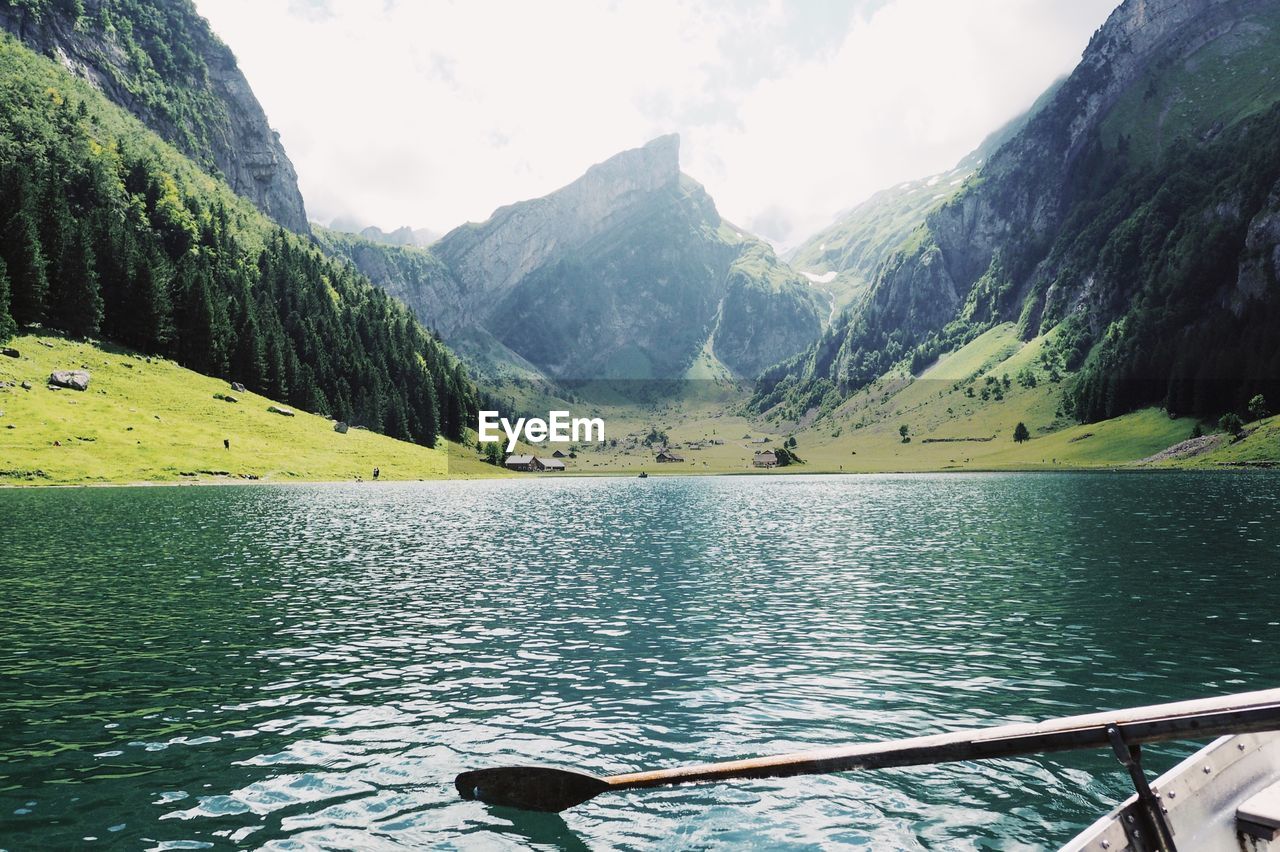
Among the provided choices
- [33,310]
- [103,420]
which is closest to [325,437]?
[103,420]

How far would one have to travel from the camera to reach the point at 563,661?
26312 millimetres

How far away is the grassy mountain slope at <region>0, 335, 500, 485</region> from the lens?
343ft

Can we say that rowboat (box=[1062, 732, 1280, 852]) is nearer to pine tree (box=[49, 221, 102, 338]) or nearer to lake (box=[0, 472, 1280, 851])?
lake (box=[0, 472, 1280, 851])

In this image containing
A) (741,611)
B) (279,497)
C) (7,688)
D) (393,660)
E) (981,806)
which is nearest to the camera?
(981,806)

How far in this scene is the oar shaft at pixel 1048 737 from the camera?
24.1 ft

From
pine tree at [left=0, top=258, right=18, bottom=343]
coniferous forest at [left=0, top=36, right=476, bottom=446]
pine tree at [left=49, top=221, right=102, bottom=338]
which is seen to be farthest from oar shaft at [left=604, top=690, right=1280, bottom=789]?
pine tree at [left=49, top=221, right=102, bottom=338]

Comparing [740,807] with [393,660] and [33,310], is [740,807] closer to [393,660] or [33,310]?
[393,660]

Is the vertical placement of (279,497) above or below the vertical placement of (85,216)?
below

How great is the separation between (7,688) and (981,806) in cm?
2754

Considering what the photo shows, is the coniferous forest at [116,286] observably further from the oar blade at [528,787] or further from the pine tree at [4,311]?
the oar blade at [528,787]

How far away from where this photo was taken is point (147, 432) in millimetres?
120500

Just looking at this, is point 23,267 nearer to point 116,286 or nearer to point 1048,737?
point 116,286

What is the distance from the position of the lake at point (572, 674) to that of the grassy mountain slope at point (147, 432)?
192ft

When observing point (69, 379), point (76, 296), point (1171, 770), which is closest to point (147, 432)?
point (69, 379)
